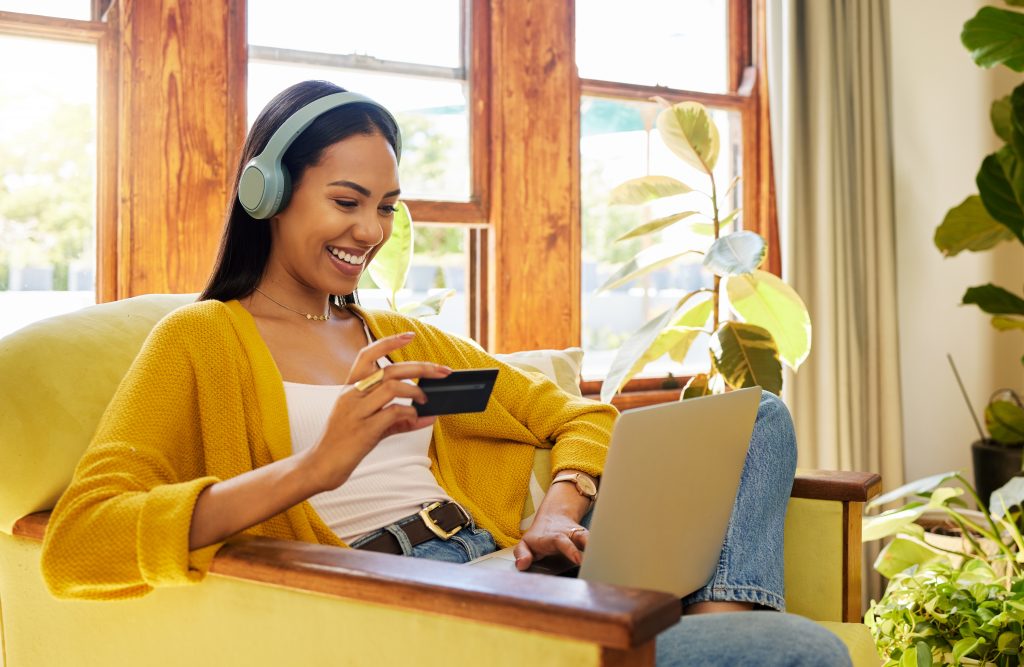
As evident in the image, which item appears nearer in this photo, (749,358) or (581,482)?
(581,482)

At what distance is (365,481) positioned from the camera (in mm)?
1498

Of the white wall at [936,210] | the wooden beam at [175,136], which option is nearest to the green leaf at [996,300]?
the white wall at [936,210]

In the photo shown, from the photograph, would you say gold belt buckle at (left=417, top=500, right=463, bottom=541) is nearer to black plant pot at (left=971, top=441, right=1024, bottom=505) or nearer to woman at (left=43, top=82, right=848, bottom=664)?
woman at (left=43, top=82, right=848, bottom=664)

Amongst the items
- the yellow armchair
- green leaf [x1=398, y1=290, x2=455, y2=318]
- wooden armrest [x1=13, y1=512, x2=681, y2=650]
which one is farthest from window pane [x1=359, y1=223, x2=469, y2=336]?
wooden armrest [x1=13, y1=512, x2=681, y2=650]

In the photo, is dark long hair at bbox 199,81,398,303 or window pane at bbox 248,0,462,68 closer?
dark long hair at bbox 199,81,398,303

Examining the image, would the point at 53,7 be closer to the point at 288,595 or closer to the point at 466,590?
the point at 288,595

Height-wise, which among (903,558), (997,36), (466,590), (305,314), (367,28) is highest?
(367,28)

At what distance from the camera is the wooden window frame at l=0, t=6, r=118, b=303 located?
2355 millimetres

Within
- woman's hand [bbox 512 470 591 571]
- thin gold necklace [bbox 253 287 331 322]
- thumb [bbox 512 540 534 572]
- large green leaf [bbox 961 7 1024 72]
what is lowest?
thumb [bbox 512 540 534 572]

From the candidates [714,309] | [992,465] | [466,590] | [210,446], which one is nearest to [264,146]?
[210,446]

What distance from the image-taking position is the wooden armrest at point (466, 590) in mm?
852

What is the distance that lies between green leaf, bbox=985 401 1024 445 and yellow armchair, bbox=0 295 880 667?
1.62 metres

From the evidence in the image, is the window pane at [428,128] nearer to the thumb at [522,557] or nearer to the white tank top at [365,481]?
the white tank top at [365,481]

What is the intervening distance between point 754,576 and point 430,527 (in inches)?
18.0
